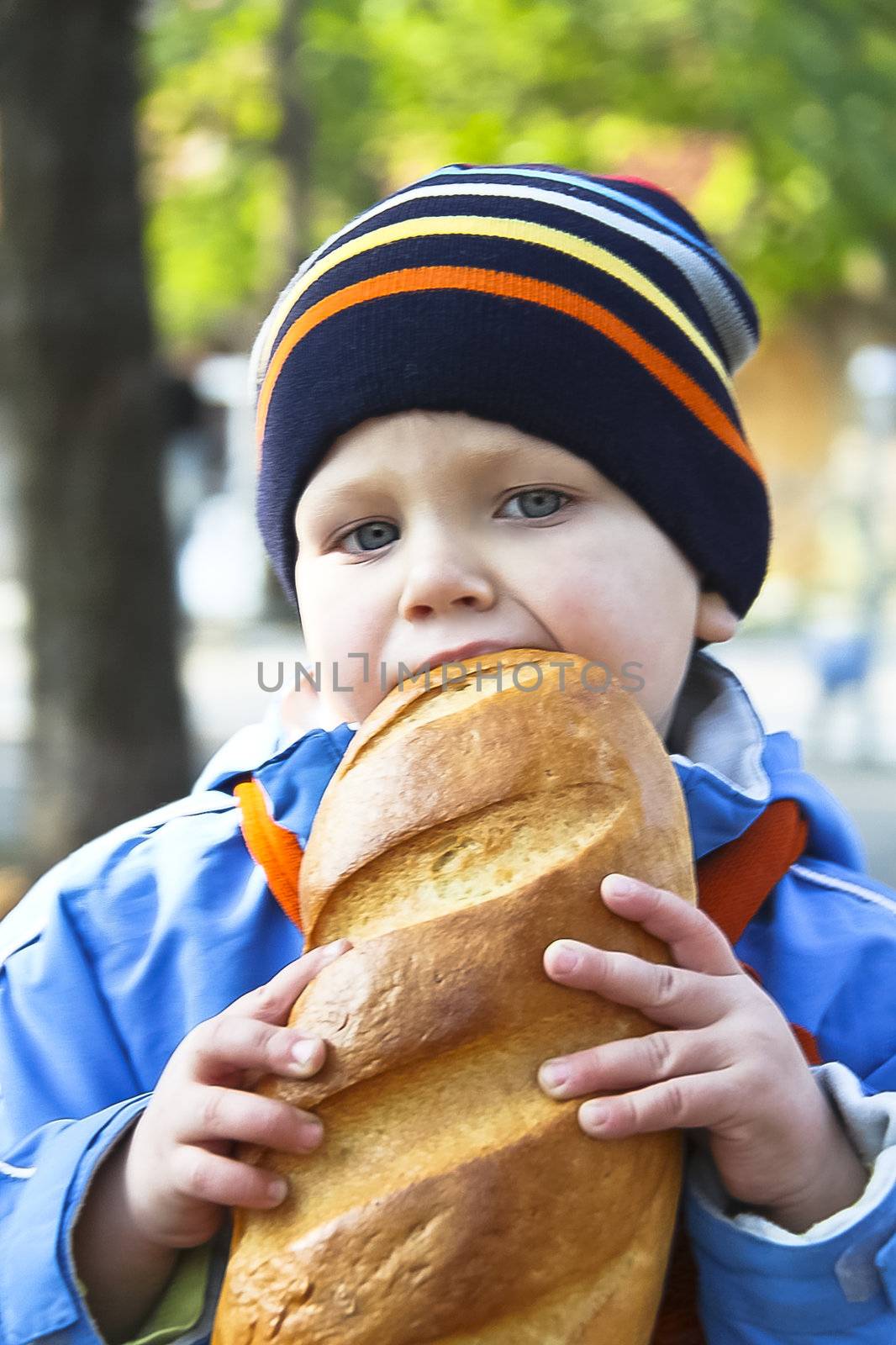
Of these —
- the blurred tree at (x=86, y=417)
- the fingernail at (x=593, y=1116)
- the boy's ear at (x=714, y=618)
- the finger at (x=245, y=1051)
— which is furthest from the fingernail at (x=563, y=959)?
the blurred tree at (x=86, y=417)

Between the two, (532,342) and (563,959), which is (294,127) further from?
(563,959)

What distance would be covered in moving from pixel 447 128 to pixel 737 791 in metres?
14.5

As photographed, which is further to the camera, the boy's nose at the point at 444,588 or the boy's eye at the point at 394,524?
the boy's eye at the point at 394,524

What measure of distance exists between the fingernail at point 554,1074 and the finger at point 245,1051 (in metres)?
0.23

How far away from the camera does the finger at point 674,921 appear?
142 cm

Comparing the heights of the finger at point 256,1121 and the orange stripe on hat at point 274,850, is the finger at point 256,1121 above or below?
below

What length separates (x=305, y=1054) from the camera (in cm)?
134

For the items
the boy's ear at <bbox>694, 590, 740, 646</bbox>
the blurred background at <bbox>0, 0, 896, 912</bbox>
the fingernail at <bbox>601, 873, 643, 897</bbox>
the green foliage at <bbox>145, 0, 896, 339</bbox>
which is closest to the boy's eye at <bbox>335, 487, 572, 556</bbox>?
the boy's ear at <bbox>694, 590, 740, 646</bbox>

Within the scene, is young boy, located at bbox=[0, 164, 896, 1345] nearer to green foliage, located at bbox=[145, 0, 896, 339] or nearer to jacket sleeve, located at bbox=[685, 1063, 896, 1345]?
jacket sleeve, located at bbox=[685, 1063, 896, 1345]

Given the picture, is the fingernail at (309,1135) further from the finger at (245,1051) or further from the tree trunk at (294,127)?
the tree trunk at (294,127)

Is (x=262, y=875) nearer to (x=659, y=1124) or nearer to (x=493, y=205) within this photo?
(x=659, y=1124)

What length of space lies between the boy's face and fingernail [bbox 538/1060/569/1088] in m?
0.45

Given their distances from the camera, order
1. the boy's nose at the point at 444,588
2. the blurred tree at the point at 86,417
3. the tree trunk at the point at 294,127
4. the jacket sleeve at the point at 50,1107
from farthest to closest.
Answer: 1. the tree trunk at the point at 294,127
2. the blurred tree at the point at 86,417
3. the boy's nose at the point at 444,588
4. the jacket sleeve at the point at 50,1107

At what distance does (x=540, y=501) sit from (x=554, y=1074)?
2.43 feet
